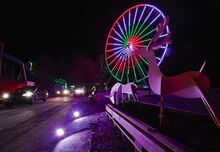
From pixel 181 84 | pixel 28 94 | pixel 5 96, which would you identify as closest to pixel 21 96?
pixel 28 94

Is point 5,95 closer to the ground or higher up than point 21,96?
higher up

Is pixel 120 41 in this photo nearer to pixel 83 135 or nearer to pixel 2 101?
pixel 83 135

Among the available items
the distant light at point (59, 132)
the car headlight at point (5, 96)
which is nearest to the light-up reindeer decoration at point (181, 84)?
the distant light at point (59, 132)

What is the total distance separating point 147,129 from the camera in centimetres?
524

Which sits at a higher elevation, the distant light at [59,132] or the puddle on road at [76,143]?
the distant light at [59,132]

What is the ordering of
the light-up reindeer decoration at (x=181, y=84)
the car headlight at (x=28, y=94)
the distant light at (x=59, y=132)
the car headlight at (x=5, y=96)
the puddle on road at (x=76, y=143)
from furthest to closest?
the car headlight at (x=28, y=94) → the car headlight at (x=5, y=96) → the distant light at (x=59, y=132) → the puddle on road at (x=76, y=143) → the light-up reindeer decoration at (x=181, y=84)

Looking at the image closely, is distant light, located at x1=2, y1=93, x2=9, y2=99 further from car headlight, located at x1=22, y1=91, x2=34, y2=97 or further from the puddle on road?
the puddle on road

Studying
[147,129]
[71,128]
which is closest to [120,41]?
[71,128]

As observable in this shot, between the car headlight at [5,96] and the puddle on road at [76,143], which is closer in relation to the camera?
the puddle on road at [76,143]

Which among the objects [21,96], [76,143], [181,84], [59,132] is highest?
[21,96]

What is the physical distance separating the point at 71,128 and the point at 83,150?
3986 millimetres

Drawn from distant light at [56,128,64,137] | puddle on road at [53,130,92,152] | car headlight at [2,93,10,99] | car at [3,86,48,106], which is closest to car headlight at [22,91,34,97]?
car at [3,86,48,106]

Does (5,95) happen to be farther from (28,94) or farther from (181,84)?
(181,84)

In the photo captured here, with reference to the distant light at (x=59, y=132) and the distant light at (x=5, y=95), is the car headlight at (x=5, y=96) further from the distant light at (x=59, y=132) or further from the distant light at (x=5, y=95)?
the distant light at (x=59, y=132)
